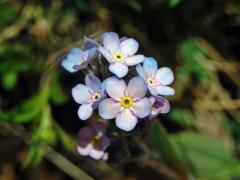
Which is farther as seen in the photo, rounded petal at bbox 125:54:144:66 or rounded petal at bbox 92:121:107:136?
rounded petal at bbox 92:121:107:136

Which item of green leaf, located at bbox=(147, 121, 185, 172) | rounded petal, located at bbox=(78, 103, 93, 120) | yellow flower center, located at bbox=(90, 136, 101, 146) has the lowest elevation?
green leaf, located at bbox=(147, 121, 185, 172)

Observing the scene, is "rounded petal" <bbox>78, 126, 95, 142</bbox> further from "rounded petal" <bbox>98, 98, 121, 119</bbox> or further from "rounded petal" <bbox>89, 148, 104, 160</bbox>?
"rounded petal" <bbox>98, 98, 121, 119</bbox>

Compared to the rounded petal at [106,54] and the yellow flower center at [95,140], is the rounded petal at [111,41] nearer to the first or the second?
the rounded petal at [106,54]

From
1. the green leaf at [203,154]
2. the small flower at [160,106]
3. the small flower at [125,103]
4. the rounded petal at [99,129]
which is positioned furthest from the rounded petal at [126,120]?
the green leaf at [203,154]

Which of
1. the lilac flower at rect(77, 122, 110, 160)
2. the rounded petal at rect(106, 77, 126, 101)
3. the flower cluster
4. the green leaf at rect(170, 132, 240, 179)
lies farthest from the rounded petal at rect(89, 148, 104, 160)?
the green leaf at rect(170, 132, 240, 179)

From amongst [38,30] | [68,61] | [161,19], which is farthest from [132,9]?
[68,61]
